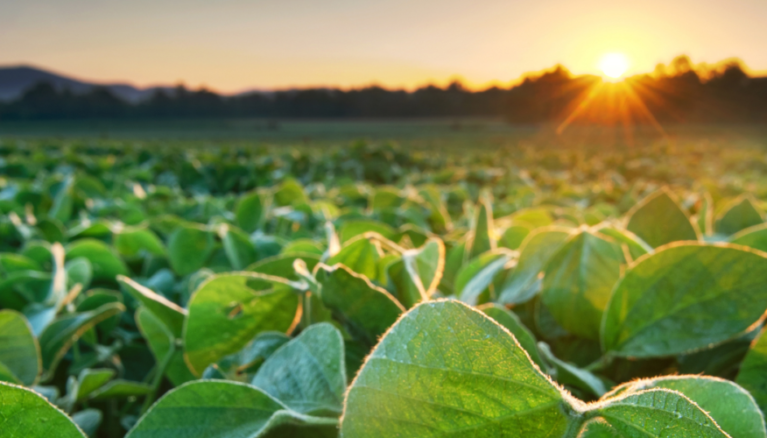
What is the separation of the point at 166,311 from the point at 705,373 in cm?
50

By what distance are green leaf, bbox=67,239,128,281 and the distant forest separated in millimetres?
16129

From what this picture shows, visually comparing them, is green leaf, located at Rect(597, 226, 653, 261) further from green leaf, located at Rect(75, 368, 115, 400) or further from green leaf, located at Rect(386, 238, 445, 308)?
green leaf, located at Rect(75, 368, 115, 400)

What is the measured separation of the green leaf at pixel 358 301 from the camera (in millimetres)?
371

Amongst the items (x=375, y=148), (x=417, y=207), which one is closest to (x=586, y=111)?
(x=375, y=148)

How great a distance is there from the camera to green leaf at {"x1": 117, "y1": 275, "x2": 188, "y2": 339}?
51cm

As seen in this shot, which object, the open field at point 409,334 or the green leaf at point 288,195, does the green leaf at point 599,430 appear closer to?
the open field at point 409,334

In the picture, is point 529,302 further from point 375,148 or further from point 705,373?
point 375,148

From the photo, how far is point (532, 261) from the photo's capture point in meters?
0.56

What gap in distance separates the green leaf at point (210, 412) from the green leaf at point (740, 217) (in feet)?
2.65

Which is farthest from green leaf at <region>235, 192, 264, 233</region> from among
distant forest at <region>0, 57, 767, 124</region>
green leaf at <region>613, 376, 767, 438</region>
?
distant forest at <region>0, 57, 767, 124</region>

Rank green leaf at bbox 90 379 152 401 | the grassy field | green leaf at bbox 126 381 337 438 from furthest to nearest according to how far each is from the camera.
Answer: the grassy field
green leaf at bbox 90 379 152 401
green leaf at bbox 126 381 337 438

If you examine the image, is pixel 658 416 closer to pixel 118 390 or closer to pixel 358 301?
pixel 358 301

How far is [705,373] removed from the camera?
48 cm

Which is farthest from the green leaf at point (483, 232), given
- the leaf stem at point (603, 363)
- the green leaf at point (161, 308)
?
the green leaf at point (161, 308)
